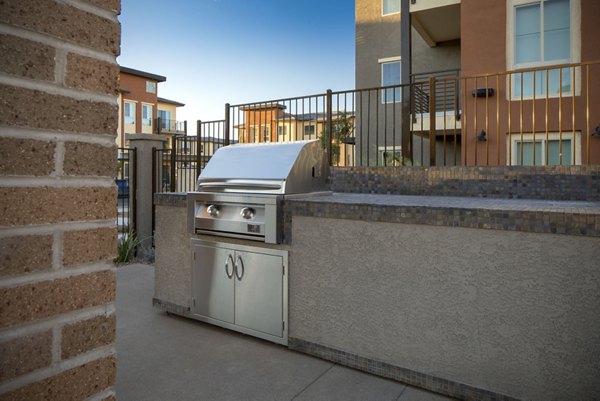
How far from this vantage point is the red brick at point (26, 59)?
0.65m

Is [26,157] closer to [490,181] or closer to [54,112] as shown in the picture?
[54,112]

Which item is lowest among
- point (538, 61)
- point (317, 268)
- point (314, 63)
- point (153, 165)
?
point (317, 268)

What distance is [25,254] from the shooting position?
2.20ft

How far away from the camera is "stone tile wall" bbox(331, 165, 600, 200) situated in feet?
10.8

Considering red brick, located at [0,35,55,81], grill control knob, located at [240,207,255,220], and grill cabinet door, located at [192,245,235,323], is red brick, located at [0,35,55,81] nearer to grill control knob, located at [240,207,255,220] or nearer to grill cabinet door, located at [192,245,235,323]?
grill control knob, located at [240,207,255,220]

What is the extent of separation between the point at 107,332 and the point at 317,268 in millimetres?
2058

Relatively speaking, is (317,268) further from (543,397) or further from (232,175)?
(543,397)

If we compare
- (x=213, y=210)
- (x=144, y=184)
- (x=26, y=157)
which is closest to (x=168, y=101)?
(x=144, y=184)

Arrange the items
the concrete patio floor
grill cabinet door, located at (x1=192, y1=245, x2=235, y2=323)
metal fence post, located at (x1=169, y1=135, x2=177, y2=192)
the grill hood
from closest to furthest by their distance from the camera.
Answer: the concrete patio floor, the grill hood, grill cabinet door, located at (x1=192, y1=245, x2=235, y2=323), metal fence post, located at (x1=169, y1=135, x2=177, y2=192)

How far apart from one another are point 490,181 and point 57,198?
3484mm

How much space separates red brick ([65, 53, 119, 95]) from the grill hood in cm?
220

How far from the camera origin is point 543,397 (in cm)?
207

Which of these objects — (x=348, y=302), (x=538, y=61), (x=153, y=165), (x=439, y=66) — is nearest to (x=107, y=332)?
Result: (x=348, y=302)

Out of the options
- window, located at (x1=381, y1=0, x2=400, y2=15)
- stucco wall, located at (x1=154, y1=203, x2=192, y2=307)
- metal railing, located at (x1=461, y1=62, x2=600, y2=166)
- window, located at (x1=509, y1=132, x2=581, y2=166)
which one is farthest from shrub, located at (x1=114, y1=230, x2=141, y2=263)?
window, located at (x1=381, y1=0, x2=400, y2=15)
